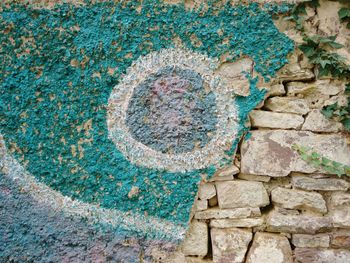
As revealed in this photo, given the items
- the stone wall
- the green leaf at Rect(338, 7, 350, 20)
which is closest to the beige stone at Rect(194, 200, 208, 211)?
the stone wall

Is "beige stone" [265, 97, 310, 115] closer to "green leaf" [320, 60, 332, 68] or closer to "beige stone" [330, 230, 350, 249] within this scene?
"green leaf" [320, 60, 332, 68]

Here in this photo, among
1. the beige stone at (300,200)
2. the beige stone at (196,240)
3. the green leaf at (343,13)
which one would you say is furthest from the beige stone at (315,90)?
the beige stone at (196,240)

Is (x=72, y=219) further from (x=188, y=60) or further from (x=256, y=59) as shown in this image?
(x=256, y=59)

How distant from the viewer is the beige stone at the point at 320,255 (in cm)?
184

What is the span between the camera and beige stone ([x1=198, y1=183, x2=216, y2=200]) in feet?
6.02

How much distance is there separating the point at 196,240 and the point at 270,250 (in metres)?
0.34

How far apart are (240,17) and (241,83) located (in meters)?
0.29

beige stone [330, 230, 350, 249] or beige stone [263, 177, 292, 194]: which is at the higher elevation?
beige stone [263, 177, 292, 194]

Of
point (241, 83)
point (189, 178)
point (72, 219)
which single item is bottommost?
point (72, 219)

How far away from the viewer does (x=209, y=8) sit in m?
1.78

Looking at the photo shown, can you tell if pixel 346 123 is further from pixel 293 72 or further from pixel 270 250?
pixel 270 250

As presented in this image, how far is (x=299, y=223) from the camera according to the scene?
1.83 meters

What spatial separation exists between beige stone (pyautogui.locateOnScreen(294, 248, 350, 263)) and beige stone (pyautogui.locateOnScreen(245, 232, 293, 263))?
45mm

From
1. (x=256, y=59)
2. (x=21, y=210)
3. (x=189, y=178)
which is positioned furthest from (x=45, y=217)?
(x=256, y=59)
